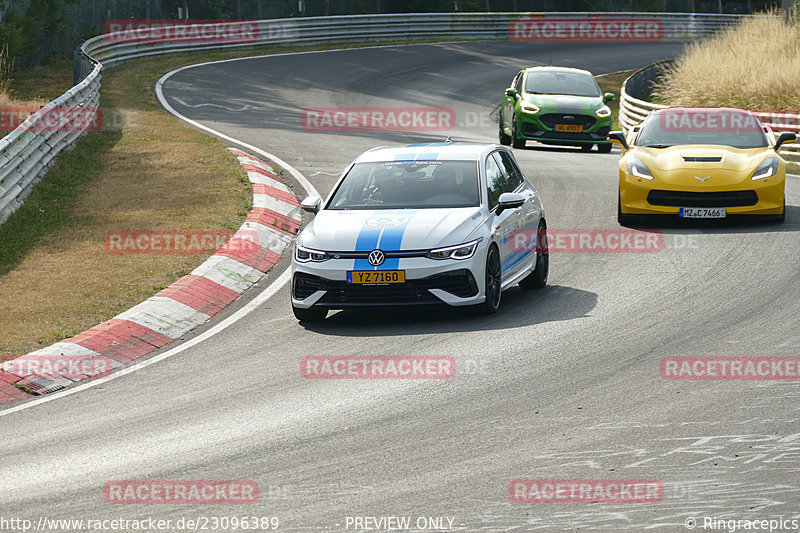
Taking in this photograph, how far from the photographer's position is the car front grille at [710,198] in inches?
573

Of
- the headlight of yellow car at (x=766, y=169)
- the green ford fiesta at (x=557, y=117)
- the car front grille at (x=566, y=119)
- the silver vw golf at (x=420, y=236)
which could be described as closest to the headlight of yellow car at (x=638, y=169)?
the headlight of yellow car at (x=766, y=169)

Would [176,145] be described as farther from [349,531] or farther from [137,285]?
[349,531]

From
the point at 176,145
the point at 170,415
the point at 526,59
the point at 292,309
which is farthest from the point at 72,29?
the point at 170,415

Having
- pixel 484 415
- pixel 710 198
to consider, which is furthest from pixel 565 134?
pixel 484 415

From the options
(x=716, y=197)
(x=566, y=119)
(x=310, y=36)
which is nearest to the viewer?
(x=716, y=197)

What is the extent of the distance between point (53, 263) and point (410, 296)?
4915 mm

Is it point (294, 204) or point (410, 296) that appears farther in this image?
point (294, 204)

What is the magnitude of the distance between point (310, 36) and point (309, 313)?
123ft

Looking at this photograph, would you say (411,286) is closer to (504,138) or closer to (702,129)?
(702,129)

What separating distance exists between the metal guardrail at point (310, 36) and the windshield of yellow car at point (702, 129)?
872cm

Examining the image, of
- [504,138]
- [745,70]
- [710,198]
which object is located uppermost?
[710,198]

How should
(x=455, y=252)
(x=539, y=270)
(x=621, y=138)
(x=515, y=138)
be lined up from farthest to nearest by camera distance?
(x=515, y=138), (x=621, y=138), (x=539, y=270), (x=455, y=252)

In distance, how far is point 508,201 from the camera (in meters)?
11.0

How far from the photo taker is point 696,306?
10.7 m
